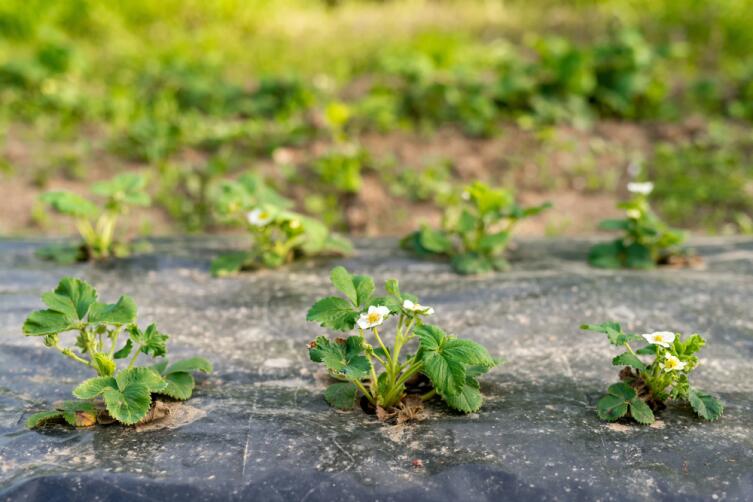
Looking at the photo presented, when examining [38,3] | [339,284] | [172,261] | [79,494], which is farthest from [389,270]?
[38,3]

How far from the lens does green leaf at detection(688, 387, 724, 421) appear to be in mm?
2008

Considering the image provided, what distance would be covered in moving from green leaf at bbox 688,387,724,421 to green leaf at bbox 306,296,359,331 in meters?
0.87

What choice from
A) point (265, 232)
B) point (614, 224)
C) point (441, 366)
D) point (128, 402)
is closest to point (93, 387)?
point (128, 402)

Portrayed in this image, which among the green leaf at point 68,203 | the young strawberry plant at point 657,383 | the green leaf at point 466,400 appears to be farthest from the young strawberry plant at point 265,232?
the young strawberry plant at point 657,383

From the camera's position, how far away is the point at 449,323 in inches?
105

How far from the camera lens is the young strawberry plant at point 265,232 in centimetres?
310

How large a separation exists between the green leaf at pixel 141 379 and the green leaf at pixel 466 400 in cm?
70

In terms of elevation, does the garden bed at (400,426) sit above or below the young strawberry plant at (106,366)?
below

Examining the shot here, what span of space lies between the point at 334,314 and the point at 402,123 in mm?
3739

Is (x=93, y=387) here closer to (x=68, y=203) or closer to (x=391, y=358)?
(x=391, y=358)

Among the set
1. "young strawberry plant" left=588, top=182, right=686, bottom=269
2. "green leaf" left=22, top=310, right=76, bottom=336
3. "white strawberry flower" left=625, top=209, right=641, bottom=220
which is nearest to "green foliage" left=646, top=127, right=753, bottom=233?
"young strawberry plant" left=588, top=182, right=686, bottom=269

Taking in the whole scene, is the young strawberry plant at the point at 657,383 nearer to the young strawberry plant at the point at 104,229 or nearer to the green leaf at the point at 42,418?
the green leaf at the point at 42,418

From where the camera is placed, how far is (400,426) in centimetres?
199

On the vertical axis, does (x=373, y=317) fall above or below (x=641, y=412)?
above
